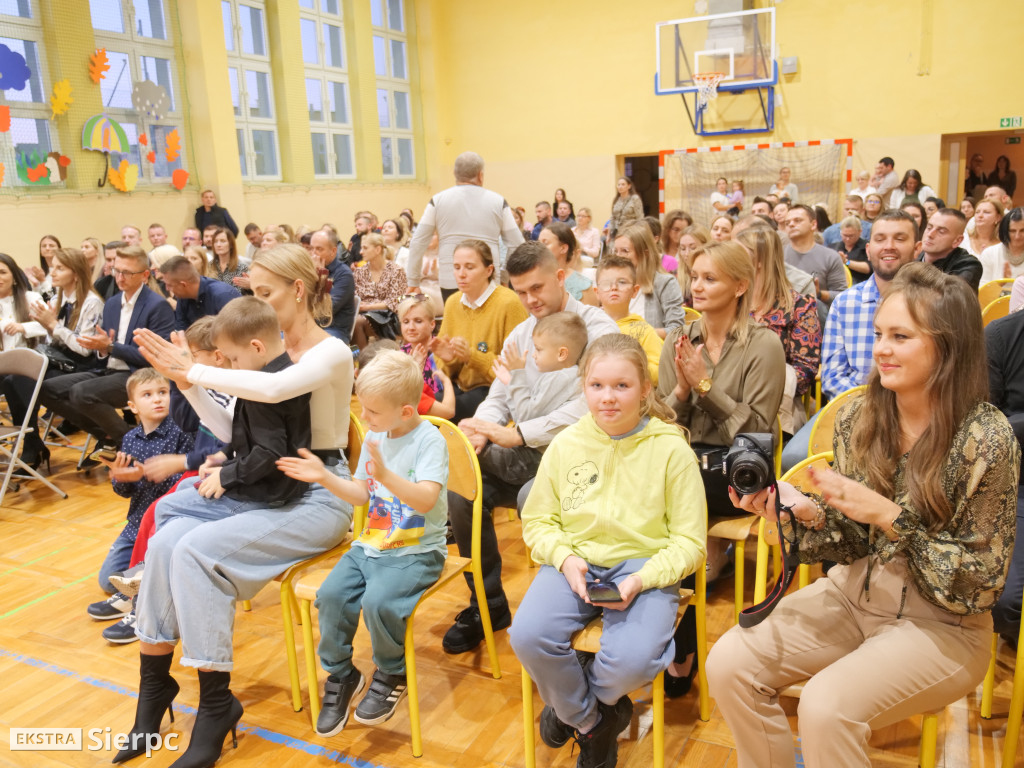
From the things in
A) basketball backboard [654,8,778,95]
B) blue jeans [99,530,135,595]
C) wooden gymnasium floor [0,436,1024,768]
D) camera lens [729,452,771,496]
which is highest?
basketball backboard [654,8,778,95]

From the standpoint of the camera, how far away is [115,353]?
4.41m

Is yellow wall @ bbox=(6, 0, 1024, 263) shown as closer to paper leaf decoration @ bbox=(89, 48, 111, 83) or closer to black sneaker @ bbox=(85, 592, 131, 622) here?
paper leaf decoration @ bbox=(89, 48, 111, 83)

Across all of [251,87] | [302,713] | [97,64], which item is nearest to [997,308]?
[302,713]

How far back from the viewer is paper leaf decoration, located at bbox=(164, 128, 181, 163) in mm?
10281

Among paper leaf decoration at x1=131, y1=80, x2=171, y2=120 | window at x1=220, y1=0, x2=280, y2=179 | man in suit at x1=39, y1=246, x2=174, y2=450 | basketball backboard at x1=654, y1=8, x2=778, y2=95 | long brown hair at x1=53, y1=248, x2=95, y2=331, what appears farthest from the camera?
basketball backboard at x1=654, y1=8, x2=778, y2=95

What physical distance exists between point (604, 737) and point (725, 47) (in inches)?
486

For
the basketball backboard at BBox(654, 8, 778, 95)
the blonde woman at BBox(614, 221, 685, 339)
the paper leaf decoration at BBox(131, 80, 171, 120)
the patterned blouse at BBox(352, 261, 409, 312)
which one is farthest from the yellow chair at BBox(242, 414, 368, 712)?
the basketball backboard at BBox(654, 8, 778, 95)

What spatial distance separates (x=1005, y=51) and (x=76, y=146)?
12.0 m

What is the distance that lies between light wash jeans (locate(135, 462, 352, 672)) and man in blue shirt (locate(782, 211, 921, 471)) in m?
2.07

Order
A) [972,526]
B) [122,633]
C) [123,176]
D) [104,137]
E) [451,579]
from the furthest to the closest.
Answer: [123,176] → [104,137] → [122,633] → [451,579] → [972,526]

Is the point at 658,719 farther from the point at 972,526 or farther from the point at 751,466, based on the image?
the point at 972,526

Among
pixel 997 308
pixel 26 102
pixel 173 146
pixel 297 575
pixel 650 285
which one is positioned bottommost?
pixel 297 575

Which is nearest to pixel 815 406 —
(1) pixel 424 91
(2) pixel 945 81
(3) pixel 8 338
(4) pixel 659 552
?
(4) pixel 659 552

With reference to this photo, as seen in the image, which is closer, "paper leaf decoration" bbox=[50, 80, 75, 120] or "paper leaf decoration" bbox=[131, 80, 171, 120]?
"paper leaf decoration" bbox=[50, 80, 75, 120]
